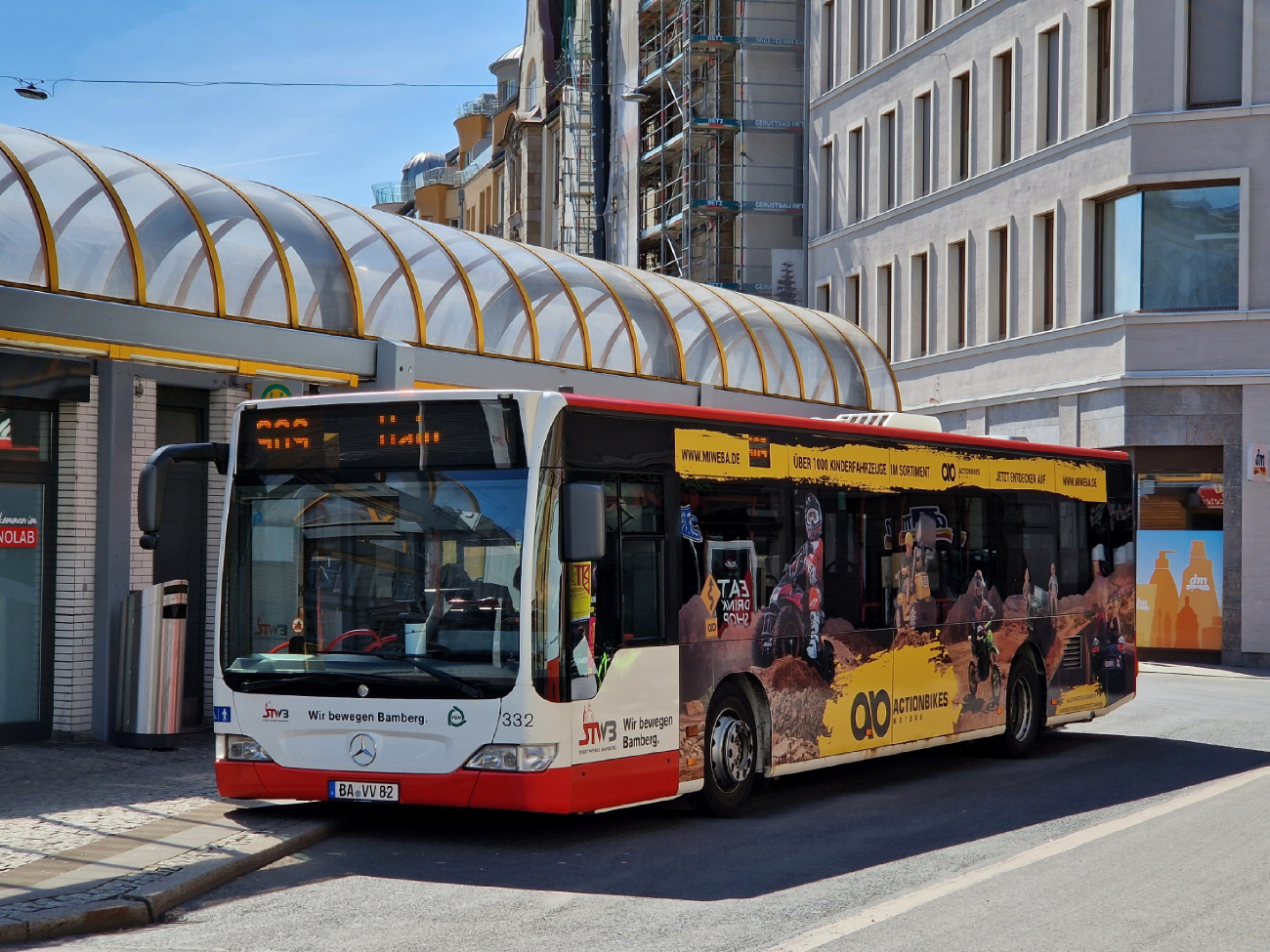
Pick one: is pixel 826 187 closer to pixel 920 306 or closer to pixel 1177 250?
pixel 920 306

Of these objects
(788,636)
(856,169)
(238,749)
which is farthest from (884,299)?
(238,749)

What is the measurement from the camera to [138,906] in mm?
7543

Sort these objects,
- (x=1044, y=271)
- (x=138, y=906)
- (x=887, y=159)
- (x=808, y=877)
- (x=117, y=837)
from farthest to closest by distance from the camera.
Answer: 1. (x=887, y=159)
2. (x=1044, y=271)
3. (x=117, y=837)
4. (x=808, y=877)
5. (x=138, y=906)

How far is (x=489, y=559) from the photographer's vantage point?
9.25 m

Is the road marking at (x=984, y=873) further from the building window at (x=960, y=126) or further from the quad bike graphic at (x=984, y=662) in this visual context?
the building window at (x=960, y=126)

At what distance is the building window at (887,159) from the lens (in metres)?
37.2

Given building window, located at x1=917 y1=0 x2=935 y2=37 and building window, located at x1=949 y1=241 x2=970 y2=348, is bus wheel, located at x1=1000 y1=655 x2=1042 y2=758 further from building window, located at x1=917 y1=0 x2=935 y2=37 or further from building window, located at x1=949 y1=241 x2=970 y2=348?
building window, located at x1=917 y1=0 x2=935 y2=37

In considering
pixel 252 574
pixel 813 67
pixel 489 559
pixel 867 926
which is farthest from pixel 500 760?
pixel 813 67

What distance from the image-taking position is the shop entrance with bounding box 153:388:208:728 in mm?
14945

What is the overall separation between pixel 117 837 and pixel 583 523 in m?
3.19

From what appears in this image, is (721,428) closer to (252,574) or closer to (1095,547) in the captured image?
(252,574)

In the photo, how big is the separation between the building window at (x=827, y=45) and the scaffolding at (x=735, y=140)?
444 centimetres

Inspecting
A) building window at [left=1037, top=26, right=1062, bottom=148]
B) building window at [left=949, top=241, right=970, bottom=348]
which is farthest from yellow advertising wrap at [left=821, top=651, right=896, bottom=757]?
building window at [left=949, top=241, right=970, bottom=348]

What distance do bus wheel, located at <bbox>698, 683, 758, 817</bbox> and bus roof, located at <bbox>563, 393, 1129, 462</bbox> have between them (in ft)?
5.96
